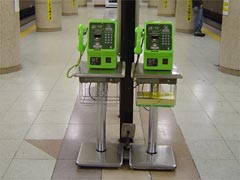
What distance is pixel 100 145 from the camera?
3666mm

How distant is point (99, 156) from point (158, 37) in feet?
3.88

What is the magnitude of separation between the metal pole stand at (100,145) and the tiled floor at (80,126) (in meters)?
0.08

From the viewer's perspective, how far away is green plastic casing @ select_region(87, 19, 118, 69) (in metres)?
3.33

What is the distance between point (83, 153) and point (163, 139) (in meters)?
0.94

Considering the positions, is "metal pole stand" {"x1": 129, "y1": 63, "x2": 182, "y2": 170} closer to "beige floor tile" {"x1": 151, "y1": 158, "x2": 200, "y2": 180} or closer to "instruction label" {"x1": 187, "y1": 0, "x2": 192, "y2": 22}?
"beige floor tile" {"x1": 151, "y1": 158, "x2": 200, "y2": 180}

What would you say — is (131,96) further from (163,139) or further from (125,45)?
(163,139)

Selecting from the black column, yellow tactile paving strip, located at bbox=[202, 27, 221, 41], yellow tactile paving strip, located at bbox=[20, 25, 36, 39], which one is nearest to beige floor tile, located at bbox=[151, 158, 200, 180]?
the black column

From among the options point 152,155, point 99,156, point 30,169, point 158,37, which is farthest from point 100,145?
point 158,37

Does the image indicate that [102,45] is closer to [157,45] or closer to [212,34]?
[157,45]

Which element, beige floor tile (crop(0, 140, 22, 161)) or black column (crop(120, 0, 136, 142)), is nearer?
black column (crop(120, 0, 136, 142))

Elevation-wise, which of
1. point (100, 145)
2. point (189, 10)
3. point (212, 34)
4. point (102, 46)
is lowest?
point (100, 145)

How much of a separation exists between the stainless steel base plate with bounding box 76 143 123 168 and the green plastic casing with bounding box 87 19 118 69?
816mm

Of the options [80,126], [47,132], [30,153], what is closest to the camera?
[30,153]

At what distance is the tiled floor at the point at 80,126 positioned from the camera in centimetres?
349
